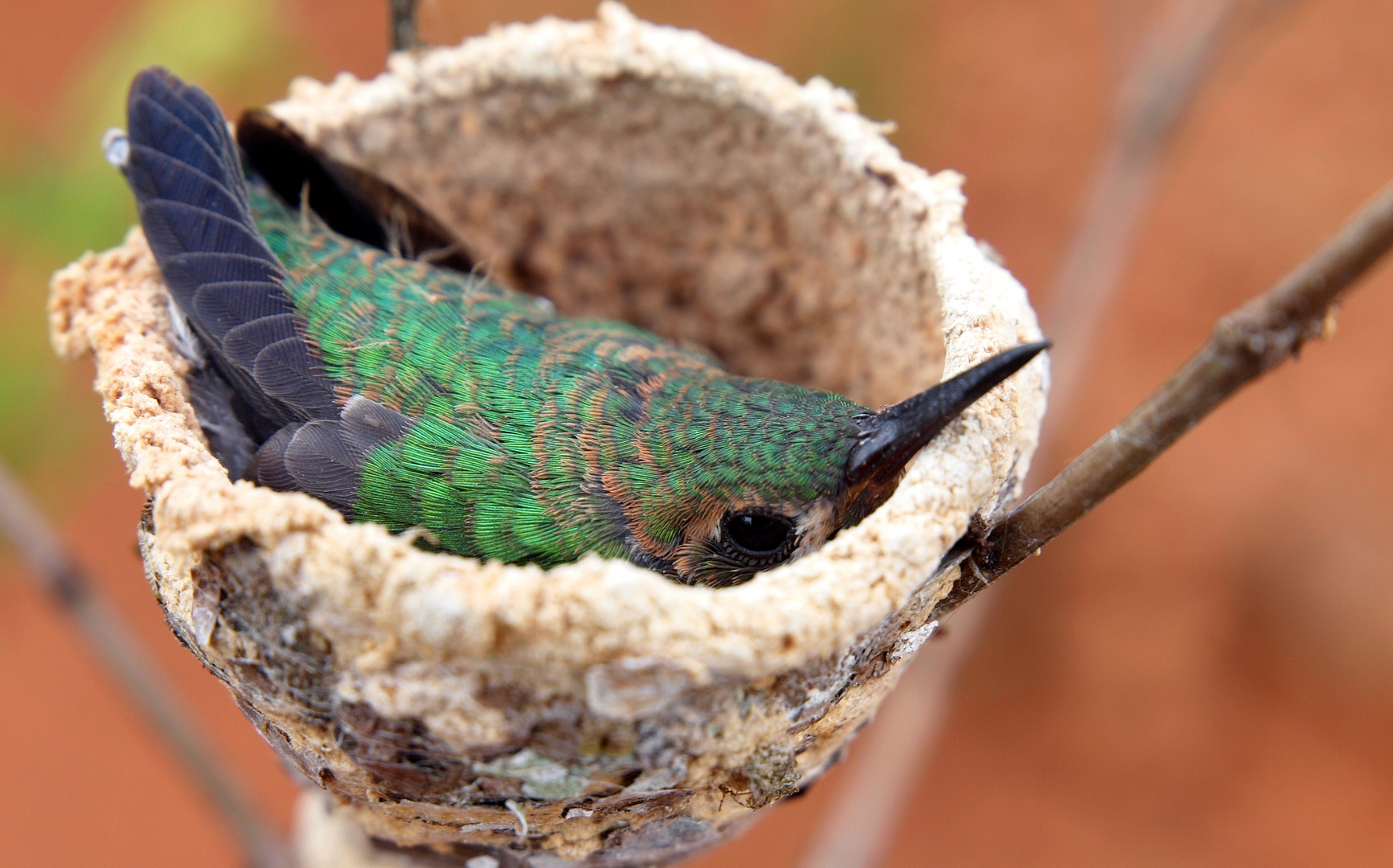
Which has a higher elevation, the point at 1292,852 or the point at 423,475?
the point at 1292,852

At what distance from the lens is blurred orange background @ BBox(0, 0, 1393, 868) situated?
4.18m

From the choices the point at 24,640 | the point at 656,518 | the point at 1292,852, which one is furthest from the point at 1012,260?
the point at 24,640

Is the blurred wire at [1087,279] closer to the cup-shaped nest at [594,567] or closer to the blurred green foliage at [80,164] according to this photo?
the cup-shaped nest at [594,567]

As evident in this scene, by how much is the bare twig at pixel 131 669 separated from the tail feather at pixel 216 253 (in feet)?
2.01

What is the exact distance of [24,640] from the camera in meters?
4.83

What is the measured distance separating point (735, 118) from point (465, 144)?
1.96ft

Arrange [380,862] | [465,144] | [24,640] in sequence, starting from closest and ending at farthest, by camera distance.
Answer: [380,862] < [465,144] < [24,640]

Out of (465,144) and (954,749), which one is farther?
(954,749)

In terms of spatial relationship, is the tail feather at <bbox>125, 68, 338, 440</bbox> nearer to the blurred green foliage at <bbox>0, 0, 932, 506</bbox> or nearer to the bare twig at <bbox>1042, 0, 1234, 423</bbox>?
the blurred green foliage at <bbox>0, 0, 932, 506</bbox>

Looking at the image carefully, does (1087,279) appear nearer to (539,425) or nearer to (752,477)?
(752,477)

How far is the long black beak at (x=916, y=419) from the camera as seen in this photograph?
1256 millimetres

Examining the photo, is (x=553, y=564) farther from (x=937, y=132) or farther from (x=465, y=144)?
(x=937, y=132)

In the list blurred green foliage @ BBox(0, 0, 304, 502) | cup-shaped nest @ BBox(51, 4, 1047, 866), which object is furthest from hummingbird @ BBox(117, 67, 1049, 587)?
blurred green foliage @ BBox(0, 0, 304, 502)

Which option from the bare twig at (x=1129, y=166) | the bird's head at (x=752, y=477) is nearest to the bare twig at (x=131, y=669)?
the bird's head at (x=752, y=477)
